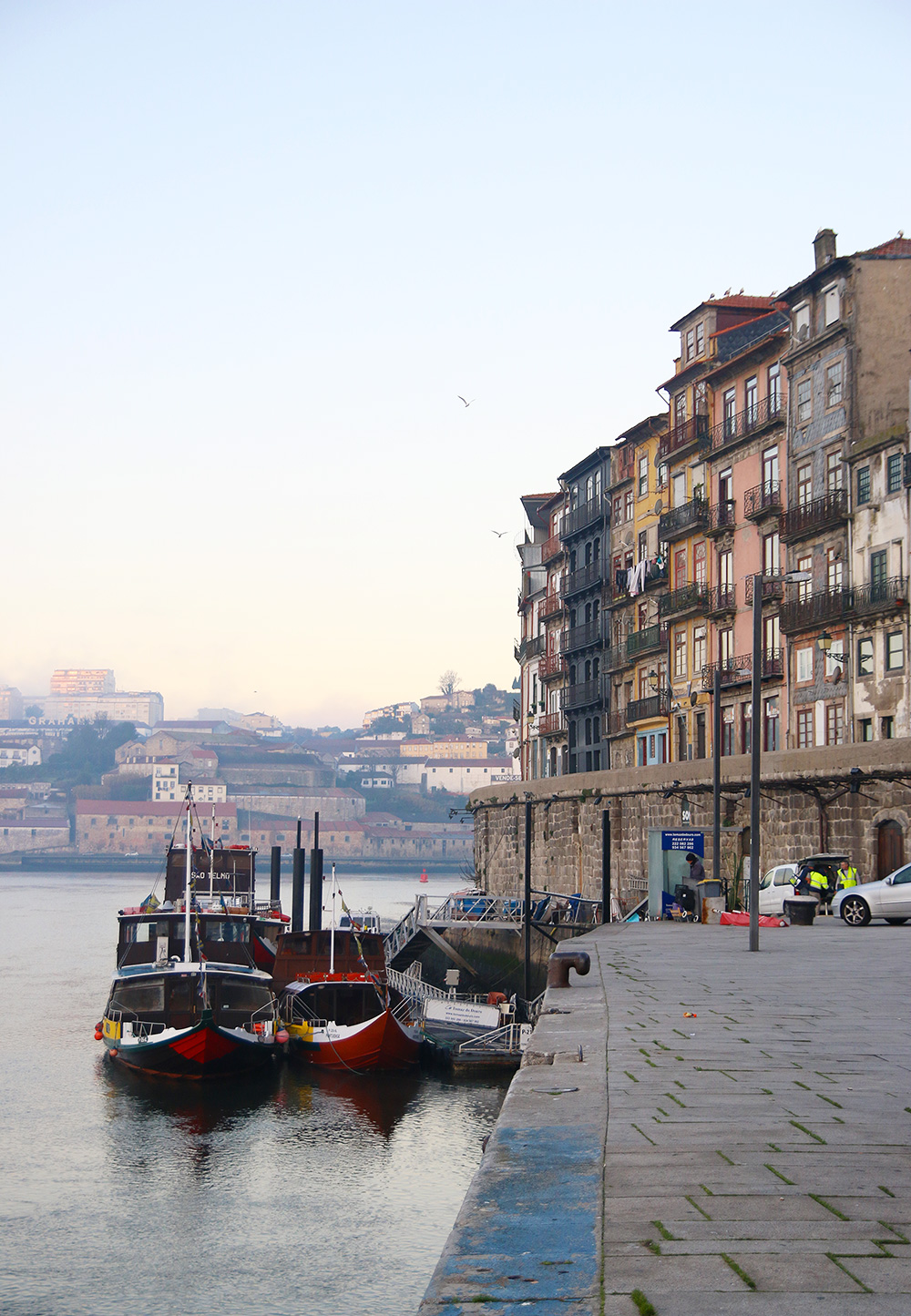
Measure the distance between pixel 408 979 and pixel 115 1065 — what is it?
962 cm

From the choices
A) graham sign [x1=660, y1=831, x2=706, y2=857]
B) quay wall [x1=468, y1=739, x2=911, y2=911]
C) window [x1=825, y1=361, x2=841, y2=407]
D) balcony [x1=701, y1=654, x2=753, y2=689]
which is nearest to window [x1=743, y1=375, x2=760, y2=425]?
window [x1=825, y1=361, x2=841, y2=407]

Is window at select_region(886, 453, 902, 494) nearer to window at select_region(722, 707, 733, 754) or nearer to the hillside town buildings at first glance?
the hillside town buildings

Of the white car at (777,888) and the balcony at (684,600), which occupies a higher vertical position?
the balcony at (684,600)

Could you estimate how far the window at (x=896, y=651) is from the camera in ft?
130

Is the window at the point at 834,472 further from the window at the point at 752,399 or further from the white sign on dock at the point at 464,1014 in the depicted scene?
the white sign on dock at the point at 464,1014

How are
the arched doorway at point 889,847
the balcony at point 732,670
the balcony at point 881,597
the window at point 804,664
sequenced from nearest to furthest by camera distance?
1. the arched doorway at point 889,847
2. the balcony at point 881,597
3. the window at point 804,664
4. the balcony at point 732,670

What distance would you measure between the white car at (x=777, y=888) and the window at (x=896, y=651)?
8557mm

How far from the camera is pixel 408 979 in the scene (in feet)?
141

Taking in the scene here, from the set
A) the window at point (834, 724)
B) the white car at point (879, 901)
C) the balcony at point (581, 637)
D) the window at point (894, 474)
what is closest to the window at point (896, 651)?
the window at point (834, 724)

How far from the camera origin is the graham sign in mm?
33531

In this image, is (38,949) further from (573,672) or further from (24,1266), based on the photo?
(24,1266)

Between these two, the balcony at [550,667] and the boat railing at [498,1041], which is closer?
the boat railing at [498,1041]

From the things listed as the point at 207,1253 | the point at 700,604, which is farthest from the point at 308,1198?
the point at 700,604

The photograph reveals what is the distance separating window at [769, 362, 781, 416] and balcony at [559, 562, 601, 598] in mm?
17373
